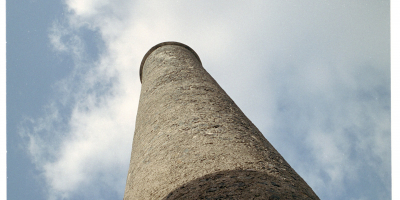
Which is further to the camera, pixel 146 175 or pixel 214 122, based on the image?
pixel 214 122

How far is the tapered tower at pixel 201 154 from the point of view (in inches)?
82.3

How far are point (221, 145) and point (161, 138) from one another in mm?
743

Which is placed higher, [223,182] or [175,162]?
[175,162]

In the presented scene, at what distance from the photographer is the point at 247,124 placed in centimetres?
325

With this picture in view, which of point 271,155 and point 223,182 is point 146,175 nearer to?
point 223,182

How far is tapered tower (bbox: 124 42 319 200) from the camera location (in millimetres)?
2090

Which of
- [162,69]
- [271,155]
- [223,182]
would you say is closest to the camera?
[223,182]

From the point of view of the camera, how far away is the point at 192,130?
2816mm

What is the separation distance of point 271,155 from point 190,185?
1017mm

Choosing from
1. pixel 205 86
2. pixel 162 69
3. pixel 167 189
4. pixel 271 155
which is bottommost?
pixel 167 189

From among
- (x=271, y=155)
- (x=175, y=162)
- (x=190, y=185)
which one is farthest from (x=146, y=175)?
(x=271, y=155)

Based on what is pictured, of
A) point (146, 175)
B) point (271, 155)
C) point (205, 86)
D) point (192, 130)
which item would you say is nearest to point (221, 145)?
point (192, 130)

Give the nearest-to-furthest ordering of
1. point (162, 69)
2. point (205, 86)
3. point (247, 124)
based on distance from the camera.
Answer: point (247, 124) → point (205, 86) → point (162, 69)

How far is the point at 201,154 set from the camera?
8.04 feet
